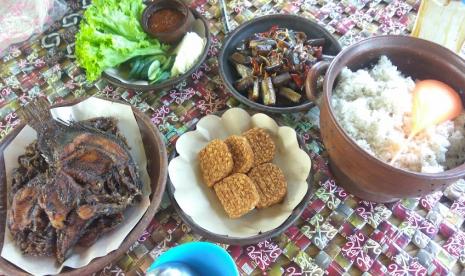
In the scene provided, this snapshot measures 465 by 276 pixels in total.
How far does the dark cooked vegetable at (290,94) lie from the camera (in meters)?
1.55

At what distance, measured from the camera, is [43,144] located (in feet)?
4.19

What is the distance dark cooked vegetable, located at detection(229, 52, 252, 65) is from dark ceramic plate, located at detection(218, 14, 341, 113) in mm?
27

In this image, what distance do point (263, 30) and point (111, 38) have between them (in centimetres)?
70

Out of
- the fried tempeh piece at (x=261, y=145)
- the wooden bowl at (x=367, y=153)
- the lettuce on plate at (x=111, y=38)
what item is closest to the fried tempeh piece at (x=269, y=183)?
the fried tempeh piece at (x=261, y=145)

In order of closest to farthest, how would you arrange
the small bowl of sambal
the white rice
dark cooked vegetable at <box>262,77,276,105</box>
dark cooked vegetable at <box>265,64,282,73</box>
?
the white rice, dark cooked vegetable at <box>262,77,276,105</box>, dark cooked vegetable at <box>265,64,282,73</box>, the small bowl of sambal

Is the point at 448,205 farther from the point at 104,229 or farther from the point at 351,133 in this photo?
the point at 104,229

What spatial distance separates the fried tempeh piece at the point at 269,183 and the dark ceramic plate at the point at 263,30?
32 centimetres

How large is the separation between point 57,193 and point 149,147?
1.17 feet

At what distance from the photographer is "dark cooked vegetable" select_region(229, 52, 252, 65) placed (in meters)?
1.67

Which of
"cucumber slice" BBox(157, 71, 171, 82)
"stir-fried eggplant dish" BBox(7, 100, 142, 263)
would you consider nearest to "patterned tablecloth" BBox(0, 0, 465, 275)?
"cucumber slice" BBox(157, 71, 171, 82)

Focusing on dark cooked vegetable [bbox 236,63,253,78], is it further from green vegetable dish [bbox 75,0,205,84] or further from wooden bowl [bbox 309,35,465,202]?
wooden bowl [bbox 309,35,465,202]

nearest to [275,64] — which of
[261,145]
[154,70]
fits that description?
[261,145]

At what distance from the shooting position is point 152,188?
4.28 ft

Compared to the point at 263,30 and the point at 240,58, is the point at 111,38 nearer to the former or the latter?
the point at 240,58
